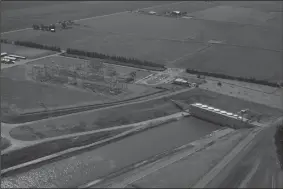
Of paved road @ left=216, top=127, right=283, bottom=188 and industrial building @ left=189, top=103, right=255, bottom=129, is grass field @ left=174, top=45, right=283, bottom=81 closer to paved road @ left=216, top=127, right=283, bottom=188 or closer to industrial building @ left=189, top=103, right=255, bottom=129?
industrial building @ left=189, top=103, right=255, bottom=129

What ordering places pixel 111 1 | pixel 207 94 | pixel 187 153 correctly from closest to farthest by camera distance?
pixel 187 153 < pixel 207 94 < pixel 111 1

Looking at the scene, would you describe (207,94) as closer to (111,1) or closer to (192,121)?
Answer: (192,121)

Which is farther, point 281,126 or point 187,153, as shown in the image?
point 281,126

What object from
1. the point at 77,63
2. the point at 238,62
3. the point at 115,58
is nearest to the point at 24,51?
the point at 77,63

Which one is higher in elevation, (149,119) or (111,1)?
(111,1)

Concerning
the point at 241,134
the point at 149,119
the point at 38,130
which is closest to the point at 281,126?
the point at 241,134

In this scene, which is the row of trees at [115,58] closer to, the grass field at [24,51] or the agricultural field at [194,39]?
the agricultural field at [194,39]

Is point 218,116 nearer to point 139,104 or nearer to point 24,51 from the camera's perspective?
point 139,104
